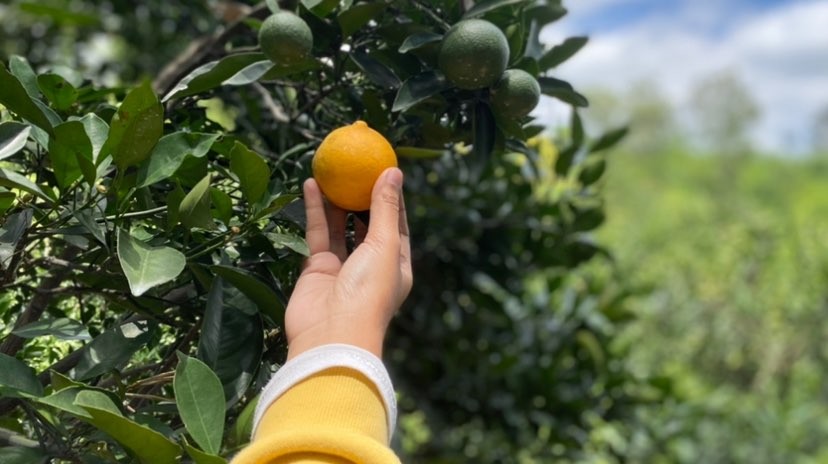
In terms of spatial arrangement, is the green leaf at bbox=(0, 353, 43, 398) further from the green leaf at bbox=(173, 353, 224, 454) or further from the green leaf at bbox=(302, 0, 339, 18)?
the green leaf at bbox=(302, 0, 339, 18)

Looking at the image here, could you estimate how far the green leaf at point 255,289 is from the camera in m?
0.61

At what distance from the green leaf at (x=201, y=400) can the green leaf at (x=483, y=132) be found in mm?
276

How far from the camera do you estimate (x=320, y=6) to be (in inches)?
28.6

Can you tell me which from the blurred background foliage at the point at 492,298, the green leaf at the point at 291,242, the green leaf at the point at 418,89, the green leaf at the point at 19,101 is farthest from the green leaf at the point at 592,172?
the green leaf at the point at 19,101

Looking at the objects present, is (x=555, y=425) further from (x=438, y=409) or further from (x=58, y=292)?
(x=58, y=292)

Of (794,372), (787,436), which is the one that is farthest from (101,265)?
(794,372)

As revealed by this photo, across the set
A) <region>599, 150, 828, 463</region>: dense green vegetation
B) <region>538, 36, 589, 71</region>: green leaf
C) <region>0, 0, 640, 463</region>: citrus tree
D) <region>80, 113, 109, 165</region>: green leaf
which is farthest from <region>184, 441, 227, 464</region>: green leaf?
<region>599, 150, 828, 463</region>: dense green vegetation

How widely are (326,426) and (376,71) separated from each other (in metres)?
0.33

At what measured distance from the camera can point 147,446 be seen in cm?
54

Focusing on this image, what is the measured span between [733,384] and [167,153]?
504 cm

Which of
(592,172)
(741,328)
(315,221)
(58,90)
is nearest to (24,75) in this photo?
(58,90)

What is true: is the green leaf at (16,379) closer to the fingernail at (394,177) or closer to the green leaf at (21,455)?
the green leaf at (21,455)

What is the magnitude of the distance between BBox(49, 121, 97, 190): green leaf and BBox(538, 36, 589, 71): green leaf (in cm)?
44

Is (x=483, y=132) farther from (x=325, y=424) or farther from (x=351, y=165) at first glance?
(x=325, y=424)
